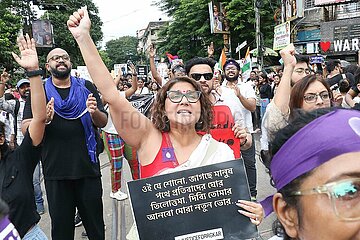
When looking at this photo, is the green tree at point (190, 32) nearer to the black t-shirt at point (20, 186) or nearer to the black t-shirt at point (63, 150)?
the black t-shirt at point (63, 150)

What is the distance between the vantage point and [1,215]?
49.9 inches

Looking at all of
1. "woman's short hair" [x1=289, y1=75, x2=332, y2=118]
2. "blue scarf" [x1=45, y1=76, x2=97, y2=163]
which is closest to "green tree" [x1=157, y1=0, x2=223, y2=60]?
"blue scarf" [x1=45, y1=76, x2=97, y2=163]

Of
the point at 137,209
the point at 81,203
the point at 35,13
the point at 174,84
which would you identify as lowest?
the point at 81,203

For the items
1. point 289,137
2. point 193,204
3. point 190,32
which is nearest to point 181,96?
point 193,204

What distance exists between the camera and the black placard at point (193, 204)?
1.81 m

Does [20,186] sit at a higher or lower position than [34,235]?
higher

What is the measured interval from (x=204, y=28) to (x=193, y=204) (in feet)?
82.5

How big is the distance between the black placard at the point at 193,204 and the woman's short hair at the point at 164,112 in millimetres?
539

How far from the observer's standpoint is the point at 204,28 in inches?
1025

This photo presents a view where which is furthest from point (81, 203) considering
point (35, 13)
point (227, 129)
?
point (35, 13)

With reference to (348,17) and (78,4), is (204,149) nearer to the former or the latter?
(348,17)

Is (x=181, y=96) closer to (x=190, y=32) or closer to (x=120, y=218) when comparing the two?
(x=120, y=218)

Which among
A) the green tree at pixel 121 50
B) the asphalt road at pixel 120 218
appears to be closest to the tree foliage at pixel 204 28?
the asphalt road at pixel 120 218

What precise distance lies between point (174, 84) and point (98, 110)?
1.07 metres
